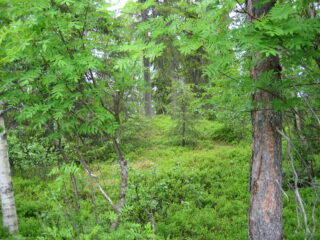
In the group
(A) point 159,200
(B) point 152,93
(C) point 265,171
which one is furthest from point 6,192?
(C) point 265,171

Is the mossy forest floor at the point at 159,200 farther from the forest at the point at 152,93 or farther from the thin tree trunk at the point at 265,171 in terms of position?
the thin tree trunk at the point at 265,171

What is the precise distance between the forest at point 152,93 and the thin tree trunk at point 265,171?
0.02 metres

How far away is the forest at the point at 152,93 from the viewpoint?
2.67 meters

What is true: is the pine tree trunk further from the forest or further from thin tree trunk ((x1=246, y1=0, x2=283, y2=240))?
thin tree trunk ((x1=246, y1=0, x2=283, y2=240))

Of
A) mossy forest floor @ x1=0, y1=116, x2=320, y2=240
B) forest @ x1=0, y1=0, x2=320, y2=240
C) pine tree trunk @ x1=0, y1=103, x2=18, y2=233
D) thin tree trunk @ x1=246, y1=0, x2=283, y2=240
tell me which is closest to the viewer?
forest @ x1=0, y1=0, x2=320, y2=240

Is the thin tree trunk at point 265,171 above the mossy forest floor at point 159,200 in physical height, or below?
above

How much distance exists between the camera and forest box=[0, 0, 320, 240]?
267 cm

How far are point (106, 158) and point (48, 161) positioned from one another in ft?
11.2

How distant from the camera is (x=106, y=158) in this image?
11.9m

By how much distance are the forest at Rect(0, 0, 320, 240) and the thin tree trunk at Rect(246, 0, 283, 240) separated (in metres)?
0.02

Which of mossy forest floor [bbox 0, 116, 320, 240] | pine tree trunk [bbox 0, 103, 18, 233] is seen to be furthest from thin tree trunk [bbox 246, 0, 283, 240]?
pine tree trunk [bbox 0, 103, 18, 233]

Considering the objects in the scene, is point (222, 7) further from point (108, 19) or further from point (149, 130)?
point (149, 130)

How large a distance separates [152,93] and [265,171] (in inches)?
97.4

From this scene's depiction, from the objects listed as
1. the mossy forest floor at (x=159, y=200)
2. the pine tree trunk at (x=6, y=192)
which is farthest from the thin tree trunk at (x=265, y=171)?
the pine tree trunk at (x=6, y=192)
